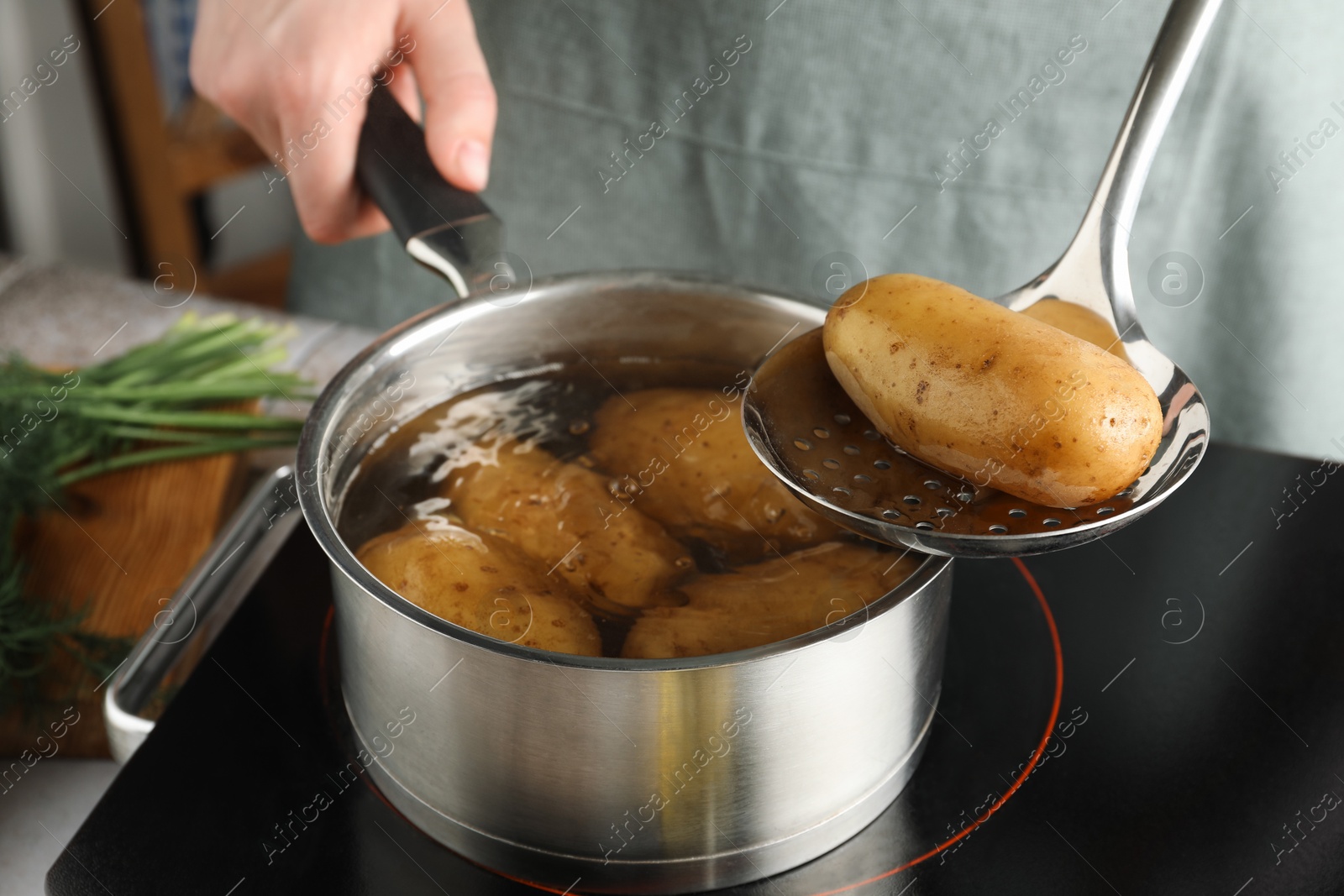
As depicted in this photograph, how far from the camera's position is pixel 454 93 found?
77 centimetres

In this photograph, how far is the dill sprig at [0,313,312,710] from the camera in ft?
2.45

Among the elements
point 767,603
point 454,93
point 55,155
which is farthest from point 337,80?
point 55,155

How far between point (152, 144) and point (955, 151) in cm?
167

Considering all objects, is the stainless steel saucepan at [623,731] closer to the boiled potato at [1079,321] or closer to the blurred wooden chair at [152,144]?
the boiled potato at [1079,321]

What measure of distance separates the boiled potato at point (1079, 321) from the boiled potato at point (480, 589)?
0.34 metres

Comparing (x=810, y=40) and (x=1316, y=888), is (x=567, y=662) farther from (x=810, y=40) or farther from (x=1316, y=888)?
(x=810, y=40)

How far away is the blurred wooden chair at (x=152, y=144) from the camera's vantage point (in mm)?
1943

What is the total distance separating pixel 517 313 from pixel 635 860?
35 centimetres

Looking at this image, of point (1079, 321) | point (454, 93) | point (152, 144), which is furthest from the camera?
point (152, 144)

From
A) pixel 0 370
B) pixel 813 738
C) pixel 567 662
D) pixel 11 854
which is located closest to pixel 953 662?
pixel 813 738

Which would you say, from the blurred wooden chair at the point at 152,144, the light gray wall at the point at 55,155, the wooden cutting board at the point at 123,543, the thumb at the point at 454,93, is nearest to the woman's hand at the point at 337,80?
the thumb at the point at 454,93

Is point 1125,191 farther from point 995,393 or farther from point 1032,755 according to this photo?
point 1032,755

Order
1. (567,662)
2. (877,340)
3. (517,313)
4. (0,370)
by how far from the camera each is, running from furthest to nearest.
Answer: (0,370) → (517,313) → (877,340) → (567,662)

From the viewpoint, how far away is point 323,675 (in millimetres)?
625
